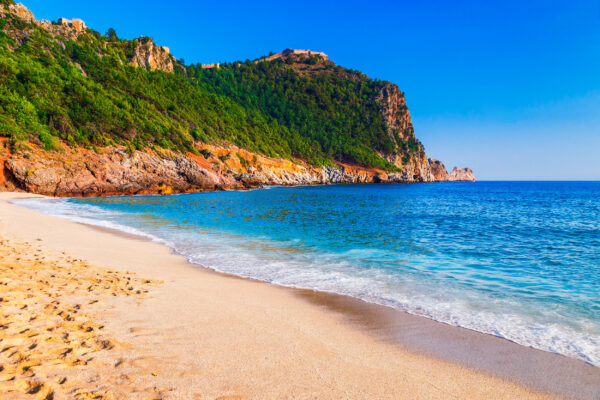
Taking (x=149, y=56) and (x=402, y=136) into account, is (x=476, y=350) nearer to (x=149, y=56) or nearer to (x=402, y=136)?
(x=149, y=56)

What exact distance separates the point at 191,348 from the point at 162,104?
243 ft

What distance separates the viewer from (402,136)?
525 feet

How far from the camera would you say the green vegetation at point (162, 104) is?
41.6m

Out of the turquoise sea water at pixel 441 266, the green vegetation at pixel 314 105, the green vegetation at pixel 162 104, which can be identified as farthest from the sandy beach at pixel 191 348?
the green vegetation at pixel 314 105

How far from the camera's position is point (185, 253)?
11.3 meters

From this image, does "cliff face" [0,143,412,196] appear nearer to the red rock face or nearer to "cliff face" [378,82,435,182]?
the red rock face

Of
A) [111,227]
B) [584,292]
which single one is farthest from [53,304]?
[111,227]

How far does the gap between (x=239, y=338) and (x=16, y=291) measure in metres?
3.95

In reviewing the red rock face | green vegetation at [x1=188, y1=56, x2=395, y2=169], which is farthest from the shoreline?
green vegetation at [x1=188, y1=56, x2=395, y2=169]

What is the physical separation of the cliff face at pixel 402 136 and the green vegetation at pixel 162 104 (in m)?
5.19

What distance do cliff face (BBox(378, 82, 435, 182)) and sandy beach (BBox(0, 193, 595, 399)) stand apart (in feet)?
470

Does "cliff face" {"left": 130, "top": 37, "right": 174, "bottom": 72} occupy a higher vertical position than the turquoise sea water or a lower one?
higher

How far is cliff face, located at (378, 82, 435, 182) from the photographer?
5871 inches

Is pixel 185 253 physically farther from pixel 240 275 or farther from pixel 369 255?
pixel 369 255
